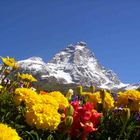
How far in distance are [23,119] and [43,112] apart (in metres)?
0.86

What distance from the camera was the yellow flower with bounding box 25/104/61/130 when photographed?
5.71 m

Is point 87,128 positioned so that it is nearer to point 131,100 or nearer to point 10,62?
point 131,100

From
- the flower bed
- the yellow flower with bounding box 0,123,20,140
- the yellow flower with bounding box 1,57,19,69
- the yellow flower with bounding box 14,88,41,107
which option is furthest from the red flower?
the yellow flower with bounding box 1,57,19,69

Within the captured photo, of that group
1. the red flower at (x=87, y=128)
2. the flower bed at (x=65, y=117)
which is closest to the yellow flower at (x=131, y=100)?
the flower bed at (x=65, y=117)

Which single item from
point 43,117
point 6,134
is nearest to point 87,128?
point 43,117

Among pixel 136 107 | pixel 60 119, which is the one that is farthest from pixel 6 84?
pixel 60 119

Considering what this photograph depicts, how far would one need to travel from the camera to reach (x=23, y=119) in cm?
666

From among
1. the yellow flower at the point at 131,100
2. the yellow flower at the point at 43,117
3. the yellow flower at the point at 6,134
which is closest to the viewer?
the yellow flower at the point at 6,134

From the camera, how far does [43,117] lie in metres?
5.77

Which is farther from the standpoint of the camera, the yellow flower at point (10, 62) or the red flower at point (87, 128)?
the yellow flower at point (10, 62)

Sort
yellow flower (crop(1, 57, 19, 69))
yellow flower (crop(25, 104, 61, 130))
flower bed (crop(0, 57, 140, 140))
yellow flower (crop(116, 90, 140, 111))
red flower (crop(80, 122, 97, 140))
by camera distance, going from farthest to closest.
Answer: yellow flower (crop(1, 57, 19, 69)) < yellow flower (crop(116, 90, 140, 111)) < red flower (crop(80, 122, 97, 140)) < flower bed (crop(0, 57, 140, 140)) < yellow flower (crop(25, 104, 61, 130))

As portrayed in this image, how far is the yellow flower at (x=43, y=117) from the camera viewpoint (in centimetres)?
571

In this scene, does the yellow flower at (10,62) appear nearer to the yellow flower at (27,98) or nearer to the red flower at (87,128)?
the yellow flower at (27,98)

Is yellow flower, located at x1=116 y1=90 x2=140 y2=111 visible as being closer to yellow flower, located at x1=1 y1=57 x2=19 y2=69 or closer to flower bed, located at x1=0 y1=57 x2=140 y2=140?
flower bed, located at x1=0 y1=57 x2=140 y2=140
